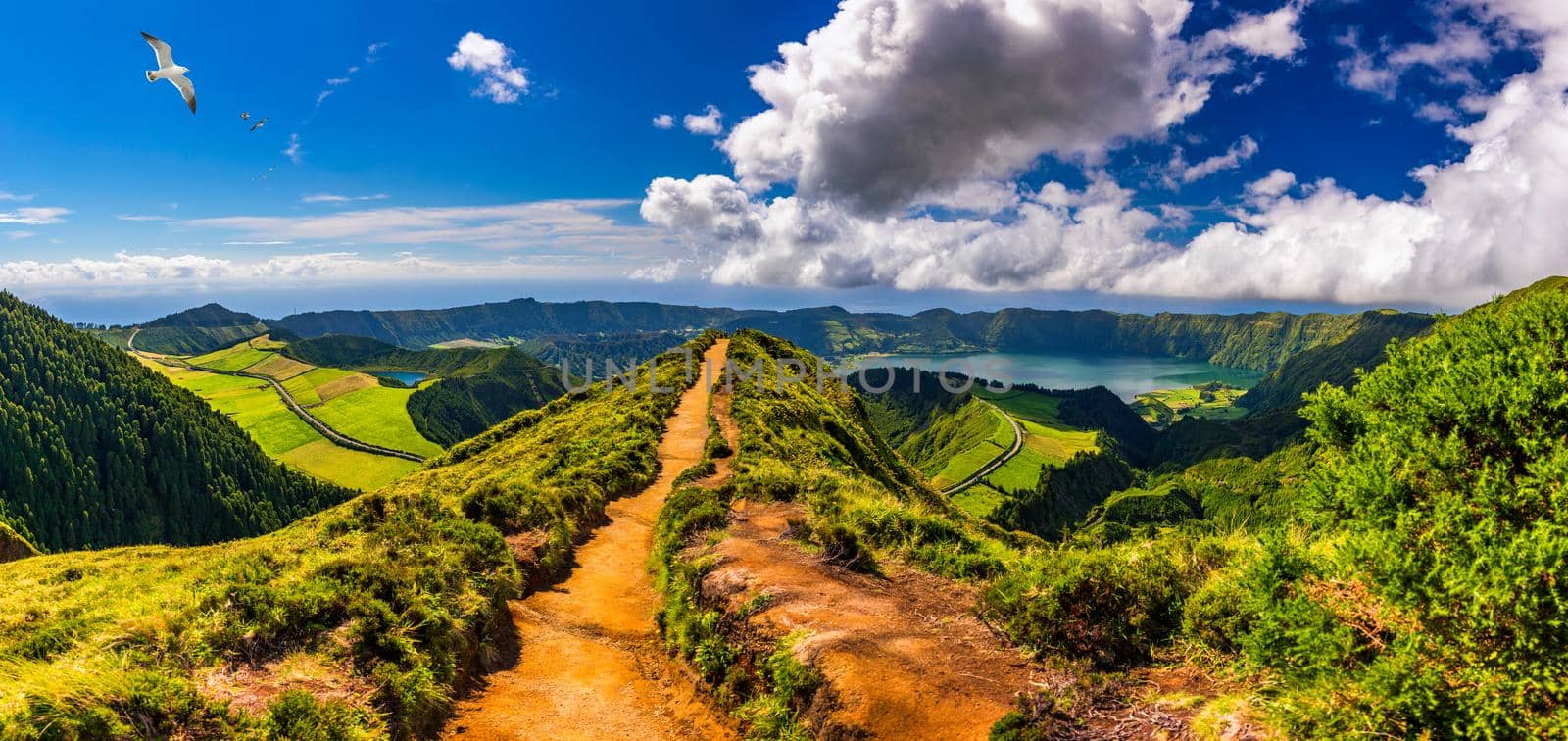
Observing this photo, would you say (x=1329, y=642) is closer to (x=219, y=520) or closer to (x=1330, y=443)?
(x=1330, y=443)

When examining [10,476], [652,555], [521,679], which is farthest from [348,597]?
[10,476]

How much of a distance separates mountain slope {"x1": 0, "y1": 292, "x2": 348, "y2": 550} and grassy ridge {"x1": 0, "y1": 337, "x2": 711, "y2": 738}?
169m

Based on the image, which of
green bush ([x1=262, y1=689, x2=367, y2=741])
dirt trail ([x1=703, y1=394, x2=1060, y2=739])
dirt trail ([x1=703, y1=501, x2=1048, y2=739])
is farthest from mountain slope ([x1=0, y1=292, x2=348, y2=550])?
dirt trail ([x1=703, y1=501, x2=1048, y2=739])

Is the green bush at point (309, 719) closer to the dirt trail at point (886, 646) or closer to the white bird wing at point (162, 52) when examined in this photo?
the dirt trail at point (886, 646)

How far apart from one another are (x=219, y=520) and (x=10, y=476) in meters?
41.9

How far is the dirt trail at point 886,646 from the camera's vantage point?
325 inches

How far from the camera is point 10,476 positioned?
450 ft

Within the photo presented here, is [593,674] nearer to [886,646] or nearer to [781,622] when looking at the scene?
[781,622]

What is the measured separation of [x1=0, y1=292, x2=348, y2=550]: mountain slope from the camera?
13738cm

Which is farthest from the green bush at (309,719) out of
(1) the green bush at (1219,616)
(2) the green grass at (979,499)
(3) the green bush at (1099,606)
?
(2) the green grass at (979,499)

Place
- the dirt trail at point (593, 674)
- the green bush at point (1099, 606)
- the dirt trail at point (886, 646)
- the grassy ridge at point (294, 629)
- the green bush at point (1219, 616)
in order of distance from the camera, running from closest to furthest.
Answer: the grassy ridge at point (294, 629)
the green bush at point (1219, 616)
the dirt trail at point (886, 646)
the green bush at point (1099, 606)
the dirt trail at point (593, 674)

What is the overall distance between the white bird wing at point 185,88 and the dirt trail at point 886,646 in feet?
72.7

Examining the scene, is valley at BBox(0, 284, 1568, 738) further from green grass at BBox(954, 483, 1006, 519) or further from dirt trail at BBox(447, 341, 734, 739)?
green grass at BBox(954, 483, 1006, 519)

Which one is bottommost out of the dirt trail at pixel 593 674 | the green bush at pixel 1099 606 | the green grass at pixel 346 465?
the green grass at pixel 346 465
